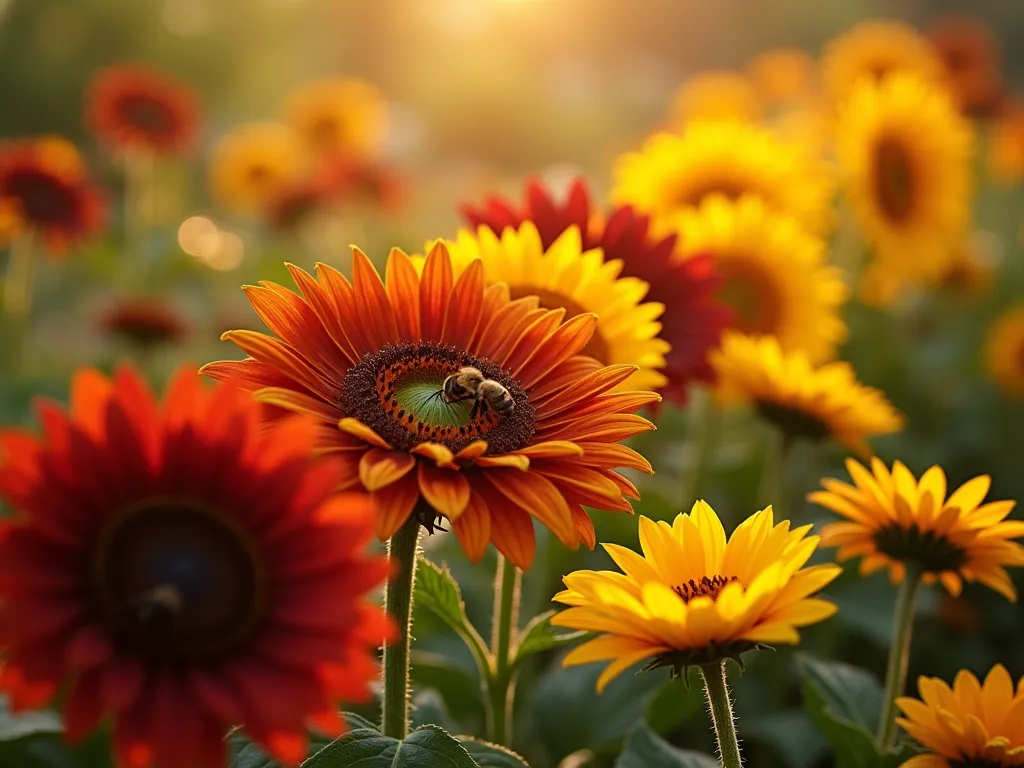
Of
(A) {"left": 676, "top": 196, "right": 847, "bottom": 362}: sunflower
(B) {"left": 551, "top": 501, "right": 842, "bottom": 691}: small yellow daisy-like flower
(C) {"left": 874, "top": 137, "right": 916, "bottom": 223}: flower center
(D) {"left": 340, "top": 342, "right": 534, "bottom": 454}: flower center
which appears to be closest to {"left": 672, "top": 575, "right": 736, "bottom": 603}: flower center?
(B) {"left": 551, "top": 501, "right": 842, "bottom": 691}: small yellow daisy-like flower

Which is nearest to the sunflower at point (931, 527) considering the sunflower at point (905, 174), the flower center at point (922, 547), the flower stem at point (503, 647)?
the flower center at point (922, 547)

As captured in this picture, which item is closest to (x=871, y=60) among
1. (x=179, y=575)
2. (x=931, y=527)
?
(x=931, y=527)

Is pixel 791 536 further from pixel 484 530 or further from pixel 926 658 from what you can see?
pixel 926 658

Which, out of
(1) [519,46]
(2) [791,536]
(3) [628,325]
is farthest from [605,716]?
(1) [519,46]

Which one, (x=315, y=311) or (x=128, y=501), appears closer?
(x=128, y=501)

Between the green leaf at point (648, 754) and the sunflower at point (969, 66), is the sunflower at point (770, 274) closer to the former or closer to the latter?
the green leaf at point (648, 754)

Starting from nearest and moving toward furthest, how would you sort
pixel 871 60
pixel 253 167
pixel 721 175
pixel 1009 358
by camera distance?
1. pixel 721 175
2. pixel 1009 358
3. pixel 871 60
4. pixel 253 167

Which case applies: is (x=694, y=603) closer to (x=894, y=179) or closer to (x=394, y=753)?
(x=394, y=753)
